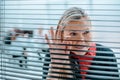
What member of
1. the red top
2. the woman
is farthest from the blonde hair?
the red top

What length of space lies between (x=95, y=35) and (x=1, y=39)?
23.9 inches

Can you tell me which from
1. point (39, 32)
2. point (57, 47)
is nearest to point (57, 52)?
point (57, 47)

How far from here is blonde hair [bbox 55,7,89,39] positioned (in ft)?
4.13

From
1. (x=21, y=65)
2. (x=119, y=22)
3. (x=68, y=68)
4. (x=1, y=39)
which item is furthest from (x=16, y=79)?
(x=119, y=22)

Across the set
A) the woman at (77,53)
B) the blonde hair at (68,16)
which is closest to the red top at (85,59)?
the woman at (77,53)

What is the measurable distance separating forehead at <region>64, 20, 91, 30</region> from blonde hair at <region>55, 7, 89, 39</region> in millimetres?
21

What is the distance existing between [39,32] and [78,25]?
9.5 inches

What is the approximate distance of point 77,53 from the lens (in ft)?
4.21

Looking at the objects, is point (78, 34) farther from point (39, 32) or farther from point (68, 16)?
point (39, 32)

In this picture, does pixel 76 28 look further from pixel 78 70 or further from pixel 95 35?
pixel 78 70

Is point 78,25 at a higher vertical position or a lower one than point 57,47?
higher

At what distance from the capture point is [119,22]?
1195 mm

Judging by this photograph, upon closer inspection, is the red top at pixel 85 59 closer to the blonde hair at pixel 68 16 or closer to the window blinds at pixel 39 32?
the window blinds at pixel 39 32

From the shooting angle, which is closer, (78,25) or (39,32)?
(78,25)
